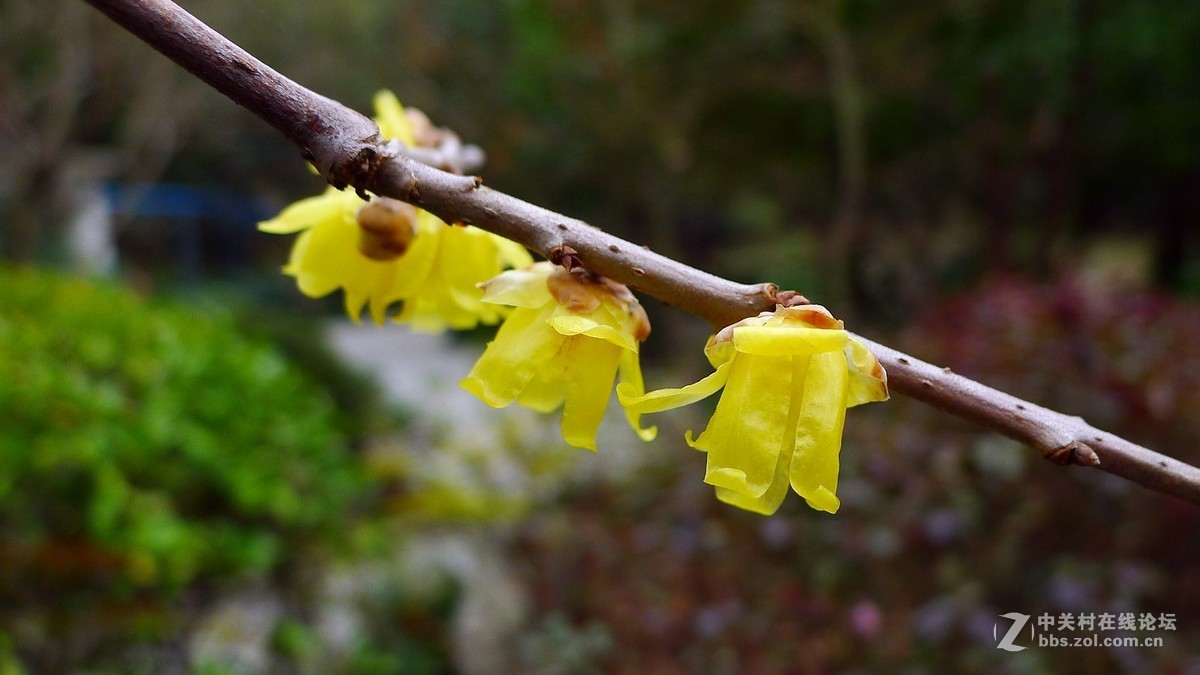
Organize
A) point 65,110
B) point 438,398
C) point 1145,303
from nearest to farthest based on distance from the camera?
point 1145,303 < point 438,398 < point 65,110

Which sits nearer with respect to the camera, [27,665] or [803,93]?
[27,665]

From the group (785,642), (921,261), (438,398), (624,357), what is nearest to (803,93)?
(921,261)

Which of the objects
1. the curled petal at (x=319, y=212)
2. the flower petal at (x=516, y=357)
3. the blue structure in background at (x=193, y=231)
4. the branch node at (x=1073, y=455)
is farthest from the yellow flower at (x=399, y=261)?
the blue structure in background at (x=193, y=231)

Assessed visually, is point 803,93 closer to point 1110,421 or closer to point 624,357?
point 1110,421

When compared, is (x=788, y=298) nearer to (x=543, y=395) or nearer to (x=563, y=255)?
(x=563, y=255)

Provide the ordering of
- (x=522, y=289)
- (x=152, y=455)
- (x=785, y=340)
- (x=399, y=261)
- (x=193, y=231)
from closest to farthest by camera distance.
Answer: (x=785, y=340) < (x=522, y=289) < (x=399, y=261) < (x=152, y=455) < (x=193, y=231)

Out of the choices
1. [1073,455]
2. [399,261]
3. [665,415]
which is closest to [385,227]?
[399,261]
